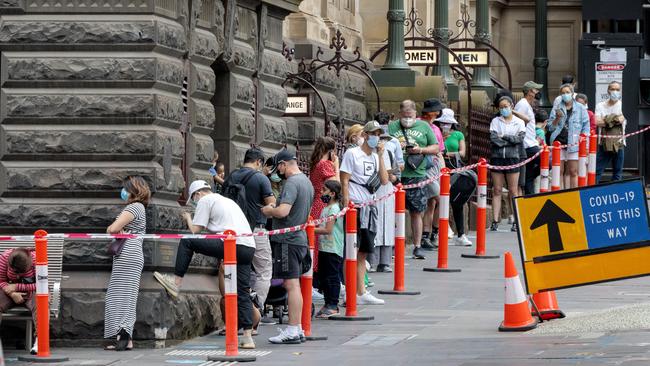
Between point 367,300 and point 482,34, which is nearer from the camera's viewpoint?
point 367,300

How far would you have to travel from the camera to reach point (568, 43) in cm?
5591

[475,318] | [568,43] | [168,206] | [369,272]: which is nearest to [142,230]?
[168,206]

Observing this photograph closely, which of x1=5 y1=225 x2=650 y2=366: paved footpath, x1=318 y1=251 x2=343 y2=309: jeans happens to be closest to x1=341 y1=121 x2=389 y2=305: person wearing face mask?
x1=5 y1=225 x2=650 y2=366: paved footpath

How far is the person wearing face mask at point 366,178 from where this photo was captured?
21.1 m

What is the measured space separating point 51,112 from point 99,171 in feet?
2.22

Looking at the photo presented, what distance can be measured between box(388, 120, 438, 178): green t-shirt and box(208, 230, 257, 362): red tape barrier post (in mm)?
8542

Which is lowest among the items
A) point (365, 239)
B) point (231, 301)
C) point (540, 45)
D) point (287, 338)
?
point (287, 338)

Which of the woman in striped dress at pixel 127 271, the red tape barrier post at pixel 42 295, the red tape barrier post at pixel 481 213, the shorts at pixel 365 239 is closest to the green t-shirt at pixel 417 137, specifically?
the red tape barrier post at pixel 481 213

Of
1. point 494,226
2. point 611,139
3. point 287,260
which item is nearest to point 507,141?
point 494,226

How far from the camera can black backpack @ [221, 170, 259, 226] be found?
18344 mm

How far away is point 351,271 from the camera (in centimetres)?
1948

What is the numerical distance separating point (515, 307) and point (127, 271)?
3.47 metres

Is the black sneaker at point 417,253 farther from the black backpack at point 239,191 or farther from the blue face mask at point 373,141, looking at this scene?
the black backpack at point 239,191

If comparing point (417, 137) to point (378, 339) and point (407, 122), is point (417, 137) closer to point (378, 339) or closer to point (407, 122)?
point (407, 122)
